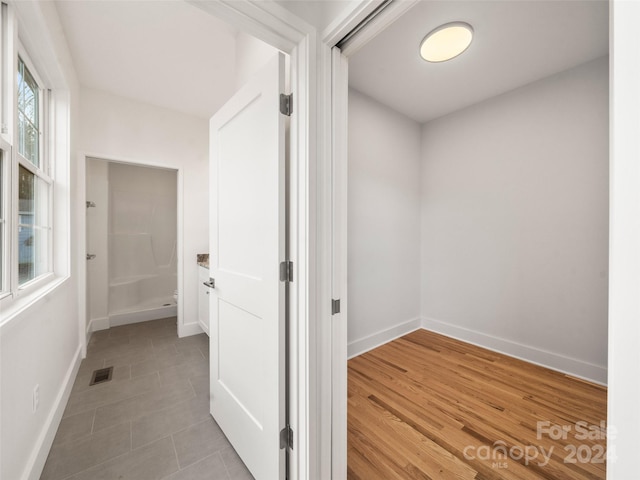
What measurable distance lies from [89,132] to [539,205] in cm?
435

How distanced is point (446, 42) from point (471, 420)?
2.59m

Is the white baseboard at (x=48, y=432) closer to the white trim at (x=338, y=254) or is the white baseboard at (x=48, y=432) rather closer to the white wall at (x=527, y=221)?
the white trim at (x=338, y=254)

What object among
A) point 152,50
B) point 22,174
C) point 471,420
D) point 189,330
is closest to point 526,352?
point 471,420

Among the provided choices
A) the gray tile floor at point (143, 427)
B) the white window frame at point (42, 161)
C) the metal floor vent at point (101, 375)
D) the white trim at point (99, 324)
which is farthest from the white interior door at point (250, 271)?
the white trim at point (99, 324)

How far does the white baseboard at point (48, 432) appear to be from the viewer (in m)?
A: 1.27

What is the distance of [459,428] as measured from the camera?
1.67 metres

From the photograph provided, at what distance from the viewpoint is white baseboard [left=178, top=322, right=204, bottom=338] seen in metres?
3.12

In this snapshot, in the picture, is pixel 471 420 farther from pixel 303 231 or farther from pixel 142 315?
pixel 142 315

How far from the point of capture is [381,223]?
2.85m

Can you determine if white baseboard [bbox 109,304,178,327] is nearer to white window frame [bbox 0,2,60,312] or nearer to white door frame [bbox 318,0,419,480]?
white window frame [bbox 0,2,60,312]

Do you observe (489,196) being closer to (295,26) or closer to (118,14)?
(295,26)

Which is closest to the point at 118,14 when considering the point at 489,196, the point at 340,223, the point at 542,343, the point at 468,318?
the point at 340,223

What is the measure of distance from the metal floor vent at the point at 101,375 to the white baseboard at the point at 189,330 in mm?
778

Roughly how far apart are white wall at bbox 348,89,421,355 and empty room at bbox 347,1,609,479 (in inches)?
0.8
